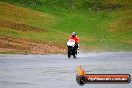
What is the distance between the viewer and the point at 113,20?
81062mm

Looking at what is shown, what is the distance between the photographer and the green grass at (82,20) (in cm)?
5878

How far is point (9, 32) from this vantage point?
57.8 meters

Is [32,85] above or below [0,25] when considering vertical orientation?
above

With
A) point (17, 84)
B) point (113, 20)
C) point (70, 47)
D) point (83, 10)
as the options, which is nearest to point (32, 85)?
point (17, 84)

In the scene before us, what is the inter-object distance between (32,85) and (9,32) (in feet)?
142

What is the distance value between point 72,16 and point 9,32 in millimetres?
28281

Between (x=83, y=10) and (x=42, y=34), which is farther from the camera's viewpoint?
(x=83, y=10)

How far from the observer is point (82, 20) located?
8119cm

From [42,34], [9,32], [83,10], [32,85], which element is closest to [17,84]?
[32,85]

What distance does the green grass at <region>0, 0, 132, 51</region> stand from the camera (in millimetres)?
58781

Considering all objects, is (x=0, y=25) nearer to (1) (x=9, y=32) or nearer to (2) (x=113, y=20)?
(1) (x=9, y=32)

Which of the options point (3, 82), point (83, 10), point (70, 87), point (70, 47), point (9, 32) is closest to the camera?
point (70, 87)

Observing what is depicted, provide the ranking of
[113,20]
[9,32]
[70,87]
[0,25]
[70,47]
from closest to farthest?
[70,87], [70,47], [9,32], [0,25], [113,20]

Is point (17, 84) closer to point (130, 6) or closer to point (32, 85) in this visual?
point (32, 85)
